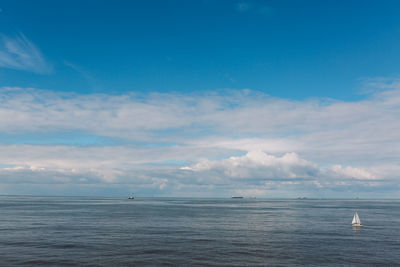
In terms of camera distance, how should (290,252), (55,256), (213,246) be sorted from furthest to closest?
(213,246) → (290,252) → (55,256)

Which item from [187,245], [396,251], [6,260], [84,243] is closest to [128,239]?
[84,243]

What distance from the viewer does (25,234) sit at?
82.7 meters

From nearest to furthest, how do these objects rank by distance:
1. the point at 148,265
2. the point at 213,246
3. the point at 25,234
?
the point at 148,265, the point at 213,246, the point at 25,234

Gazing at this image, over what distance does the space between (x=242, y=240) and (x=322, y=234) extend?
2685cm

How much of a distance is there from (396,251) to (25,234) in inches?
3552

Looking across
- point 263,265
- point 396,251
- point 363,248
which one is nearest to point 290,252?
point 263,265

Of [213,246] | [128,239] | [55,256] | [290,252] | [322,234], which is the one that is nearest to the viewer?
[55,256]

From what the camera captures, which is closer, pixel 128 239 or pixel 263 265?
pixel 263 265

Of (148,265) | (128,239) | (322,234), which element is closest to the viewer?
(148,265)

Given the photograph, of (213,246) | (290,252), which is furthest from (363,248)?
(213,246)

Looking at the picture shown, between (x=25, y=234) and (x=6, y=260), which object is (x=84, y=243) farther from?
(x=25, y=234)

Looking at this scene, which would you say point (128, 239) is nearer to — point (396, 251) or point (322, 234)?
point (322, 234)

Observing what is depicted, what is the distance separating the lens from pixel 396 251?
6644 cm

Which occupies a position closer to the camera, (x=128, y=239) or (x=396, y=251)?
(x=396, y=251)
